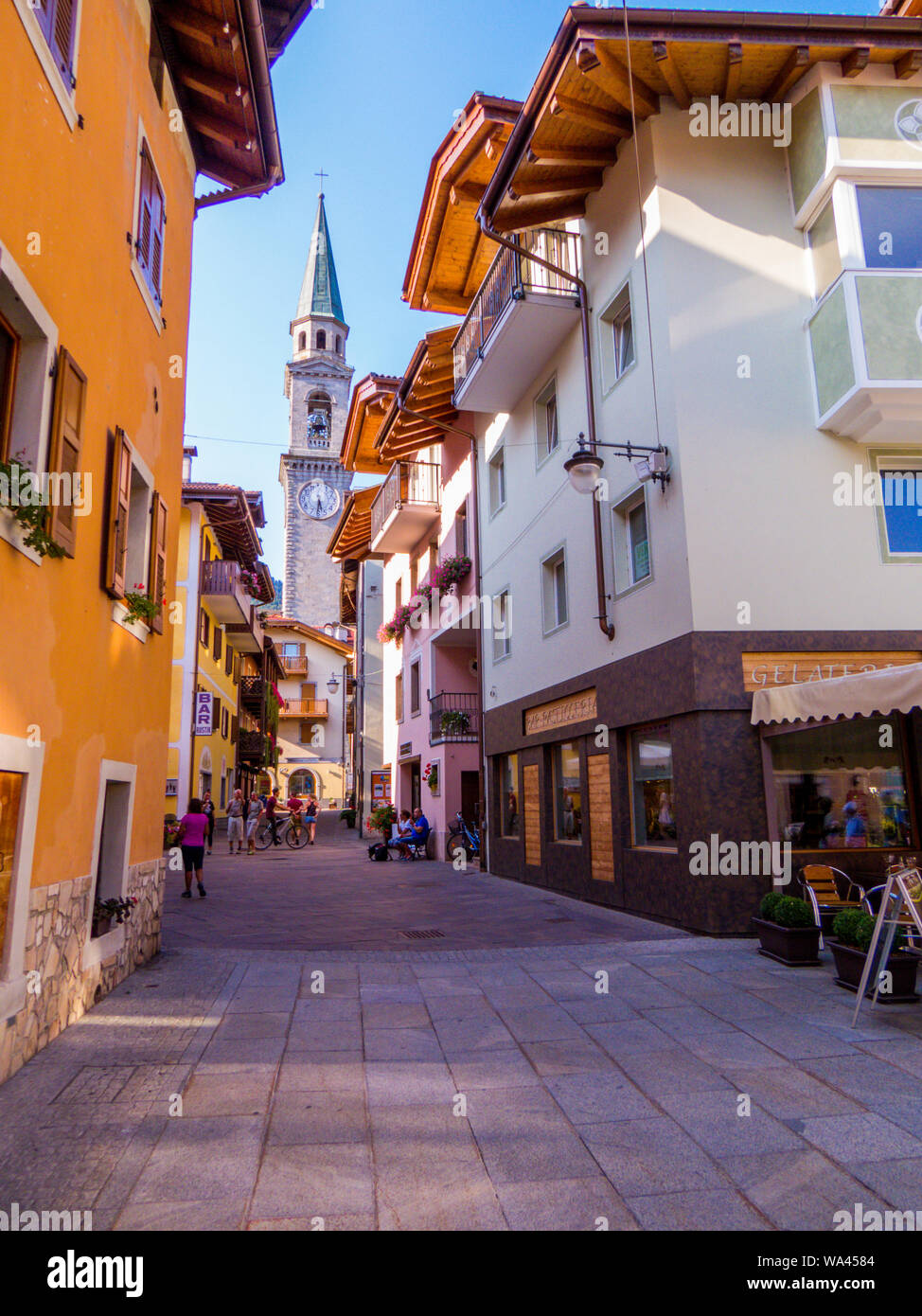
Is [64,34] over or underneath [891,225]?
underneath

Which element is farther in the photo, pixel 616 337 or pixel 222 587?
pixel 222 587

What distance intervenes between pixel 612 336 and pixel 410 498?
11.6 meters

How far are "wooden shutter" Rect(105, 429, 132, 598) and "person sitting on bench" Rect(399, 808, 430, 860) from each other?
1631 cm

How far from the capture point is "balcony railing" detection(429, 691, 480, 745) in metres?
22.3

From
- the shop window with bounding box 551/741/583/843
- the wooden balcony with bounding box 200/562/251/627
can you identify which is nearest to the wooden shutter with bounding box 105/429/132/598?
the shop window with bounding box 551/741/583/843

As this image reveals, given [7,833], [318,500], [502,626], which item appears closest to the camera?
[7,833]

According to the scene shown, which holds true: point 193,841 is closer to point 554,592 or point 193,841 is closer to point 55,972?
point 554,592

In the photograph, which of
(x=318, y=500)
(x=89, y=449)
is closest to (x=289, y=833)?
(x=89, y=449)

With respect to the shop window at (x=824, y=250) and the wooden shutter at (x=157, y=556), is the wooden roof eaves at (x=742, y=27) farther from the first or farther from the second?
the wooden shutter at (x=157, y=556)

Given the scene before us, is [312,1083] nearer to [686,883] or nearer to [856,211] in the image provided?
[686,883]

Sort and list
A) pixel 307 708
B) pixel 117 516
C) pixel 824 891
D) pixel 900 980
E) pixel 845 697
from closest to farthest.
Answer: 1. pixel 900 980
2. pixel 117 516
3. pixel 845 697
4. pixel 824 891
5. pixel 307 708

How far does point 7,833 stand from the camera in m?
5.23

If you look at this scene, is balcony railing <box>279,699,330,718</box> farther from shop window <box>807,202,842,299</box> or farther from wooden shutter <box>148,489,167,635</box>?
shop window <box>807,202,842,299</box>

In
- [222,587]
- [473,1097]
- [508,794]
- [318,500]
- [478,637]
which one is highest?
[318,500]
